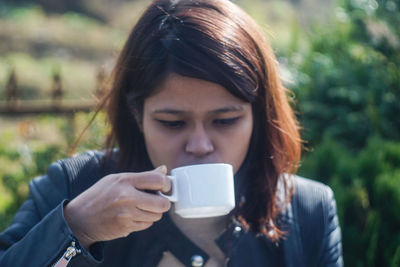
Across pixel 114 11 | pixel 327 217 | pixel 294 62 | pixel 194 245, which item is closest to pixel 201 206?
pixel 194 245

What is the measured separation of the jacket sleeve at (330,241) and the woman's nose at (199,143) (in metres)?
0.73

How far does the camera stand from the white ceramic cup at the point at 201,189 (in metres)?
1.50

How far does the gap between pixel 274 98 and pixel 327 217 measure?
59cm

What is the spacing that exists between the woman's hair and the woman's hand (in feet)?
1.49

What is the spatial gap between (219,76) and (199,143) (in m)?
0.25

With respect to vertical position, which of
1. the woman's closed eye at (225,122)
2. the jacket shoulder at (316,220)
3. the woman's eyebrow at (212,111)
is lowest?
the jacket shoulder at (316,220)

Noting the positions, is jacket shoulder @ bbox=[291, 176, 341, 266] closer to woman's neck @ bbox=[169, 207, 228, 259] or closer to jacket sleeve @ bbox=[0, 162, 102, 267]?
woman's neck @ bbox=[169, 207, 228, 259]

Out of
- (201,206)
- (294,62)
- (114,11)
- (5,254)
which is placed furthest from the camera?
(114,11)

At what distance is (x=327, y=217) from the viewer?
2.11 meters

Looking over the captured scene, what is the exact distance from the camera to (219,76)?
170 cm

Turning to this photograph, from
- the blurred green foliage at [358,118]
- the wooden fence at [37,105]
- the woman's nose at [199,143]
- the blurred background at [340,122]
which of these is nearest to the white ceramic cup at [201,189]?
the woman's nose at [199,143]

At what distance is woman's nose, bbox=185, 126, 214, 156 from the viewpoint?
1691 millimetres

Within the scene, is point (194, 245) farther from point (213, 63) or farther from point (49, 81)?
point (49, 81)

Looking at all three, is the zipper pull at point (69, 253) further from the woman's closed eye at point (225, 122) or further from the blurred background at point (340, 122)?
the blurred background at point (340, 122)
